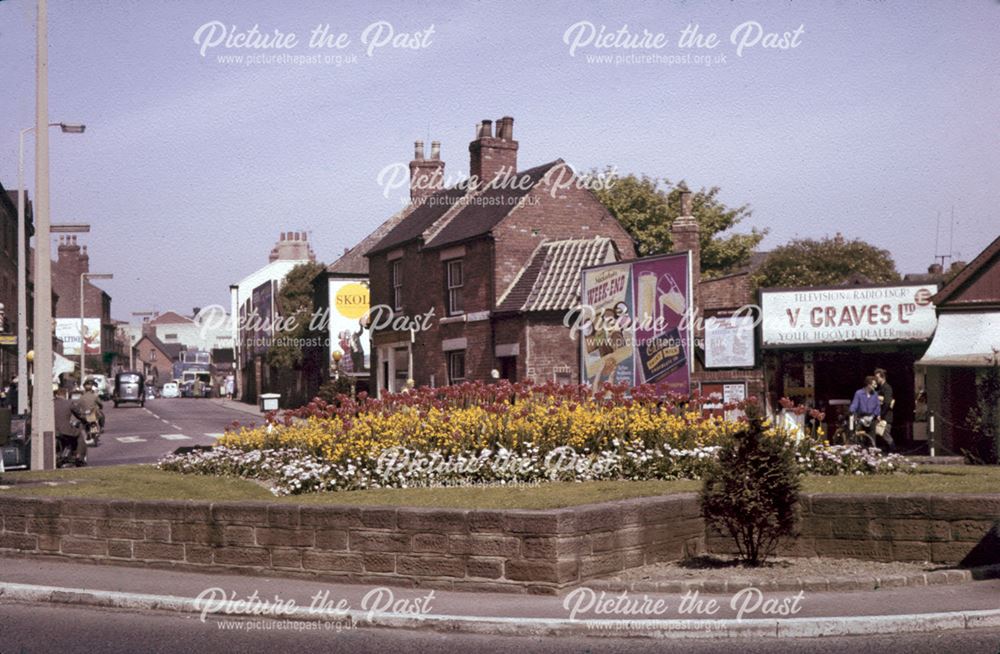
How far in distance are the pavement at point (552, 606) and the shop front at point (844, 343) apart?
22.9 metres

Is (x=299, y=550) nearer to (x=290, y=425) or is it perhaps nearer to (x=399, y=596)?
(x=399, y=596)

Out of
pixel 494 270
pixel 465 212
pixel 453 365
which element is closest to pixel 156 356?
pixel 465 212

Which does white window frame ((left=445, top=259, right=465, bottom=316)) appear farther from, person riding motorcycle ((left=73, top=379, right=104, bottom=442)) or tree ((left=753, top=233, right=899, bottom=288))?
tree ((left=753, top=233, right=899, bottom=288))

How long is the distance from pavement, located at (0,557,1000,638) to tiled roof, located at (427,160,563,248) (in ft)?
89.8

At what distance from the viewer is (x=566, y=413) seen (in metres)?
13.8

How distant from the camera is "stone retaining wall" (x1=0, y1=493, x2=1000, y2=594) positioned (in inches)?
374

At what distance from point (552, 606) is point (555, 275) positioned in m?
Answer: 27.6

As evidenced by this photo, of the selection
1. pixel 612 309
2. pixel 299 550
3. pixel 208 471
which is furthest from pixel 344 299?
pixel 299 550

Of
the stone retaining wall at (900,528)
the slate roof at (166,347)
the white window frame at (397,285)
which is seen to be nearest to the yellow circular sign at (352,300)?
the white window frame at (397,285)

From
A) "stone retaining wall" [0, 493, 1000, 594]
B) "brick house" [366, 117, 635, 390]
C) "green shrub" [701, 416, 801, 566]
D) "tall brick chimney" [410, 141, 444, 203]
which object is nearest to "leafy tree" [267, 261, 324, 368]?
"tall brick chimney" [410, 141, 444, 203]

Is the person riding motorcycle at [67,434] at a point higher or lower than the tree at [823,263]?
lower

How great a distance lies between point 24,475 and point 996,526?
11836 mm

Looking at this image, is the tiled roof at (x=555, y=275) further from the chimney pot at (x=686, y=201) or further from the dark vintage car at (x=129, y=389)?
the dark vintage car at (x=129, y=389)

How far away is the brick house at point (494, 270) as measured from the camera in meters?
35.3
